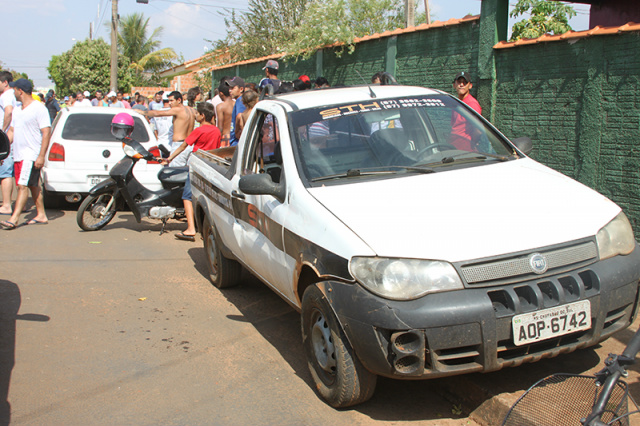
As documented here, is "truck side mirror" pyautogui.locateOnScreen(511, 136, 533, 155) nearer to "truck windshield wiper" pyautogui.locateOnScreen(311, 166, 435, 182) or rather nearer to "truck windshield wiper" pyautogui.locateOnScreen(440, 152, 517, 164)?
"truck windshield wiper" pyautogui.locateOnScreen(440, 152, 517, 164)

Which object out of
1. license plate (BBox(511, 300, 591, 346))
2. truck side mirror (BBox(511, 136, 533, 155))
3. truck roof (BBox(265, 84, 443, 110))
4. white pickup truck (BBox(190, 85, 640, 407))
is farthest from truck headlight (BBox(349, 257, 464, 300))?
truck side mirror (BBox(511, 136, 533, 155))

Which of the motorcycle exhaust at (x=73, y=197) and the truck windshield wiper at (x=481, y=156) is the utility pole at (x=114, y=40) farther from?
the truck windshield wiper at (x=481, y=156)

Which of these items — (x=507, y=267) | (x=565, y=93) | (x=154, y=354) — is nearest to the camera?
(x=507, y=267)

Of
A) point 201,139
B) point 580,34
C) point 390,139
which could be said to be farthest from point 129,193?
point 580,34

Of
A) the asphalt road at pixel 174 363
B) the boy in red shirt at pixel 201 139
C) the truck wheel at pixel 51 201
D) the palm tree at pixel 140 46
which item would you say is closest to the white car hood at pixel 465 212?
the asphalt road at pixel 174 363

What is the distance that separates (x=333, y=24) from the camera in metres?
12.8

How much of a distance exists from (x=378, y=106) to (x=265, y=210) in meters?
1.18

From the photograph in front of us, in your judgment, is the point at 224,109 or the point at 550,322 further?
the point at 224,109

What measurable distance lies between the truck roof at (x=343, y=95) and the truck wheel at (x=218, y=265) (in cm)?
167

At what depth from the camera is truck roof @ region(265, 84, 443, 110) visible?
492 cm

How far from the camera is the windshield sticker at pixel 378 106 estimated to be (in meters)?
4.77

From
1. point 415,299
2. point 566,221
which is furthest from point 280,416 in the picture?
point 566,221

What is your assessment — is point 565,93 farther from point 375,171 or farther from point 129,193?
point 129,193

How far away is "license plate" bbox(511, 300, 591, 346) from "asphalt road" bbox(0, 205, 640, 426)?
0.54 m
